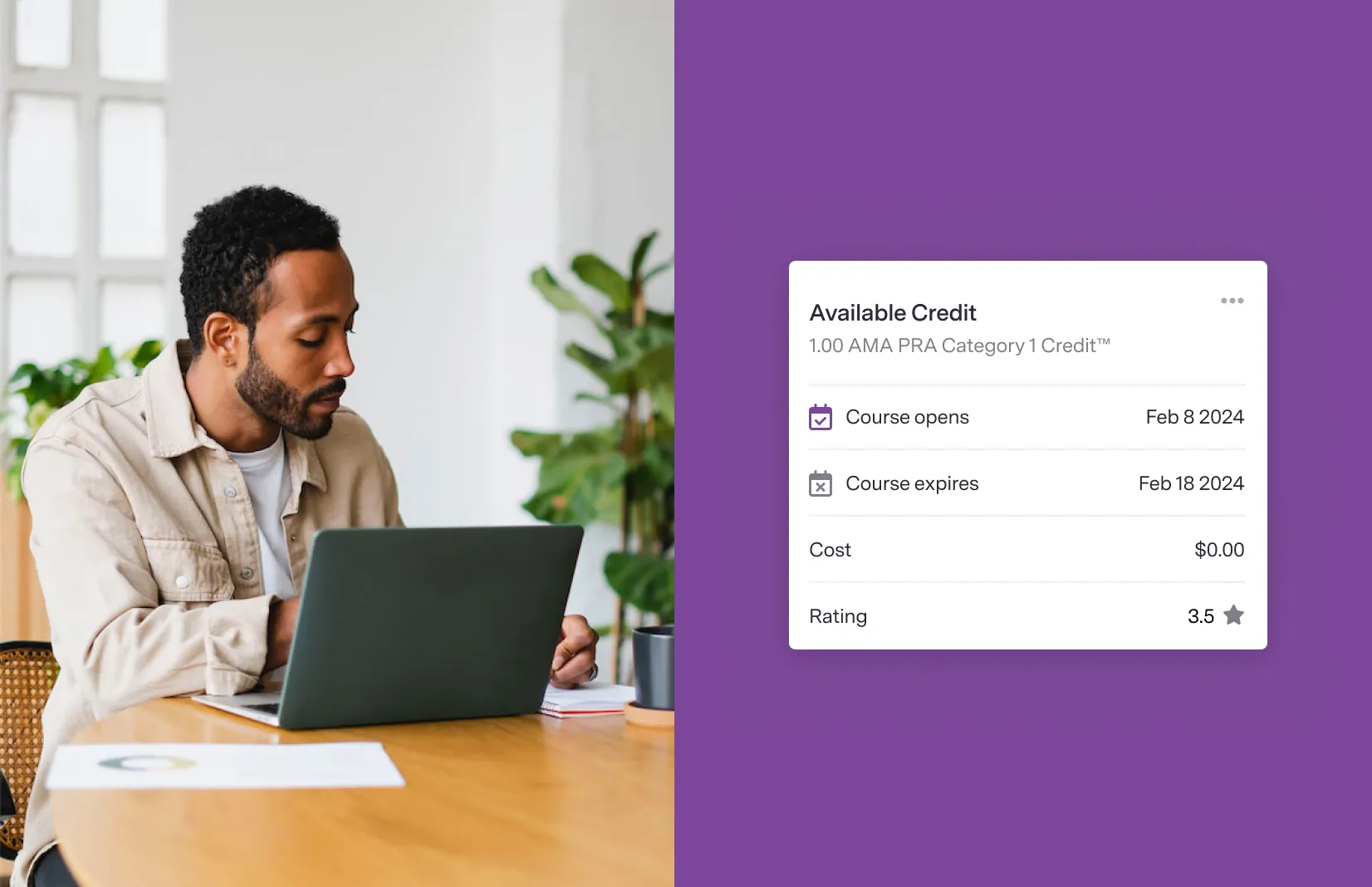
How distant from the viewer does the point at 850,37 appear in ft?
1.96

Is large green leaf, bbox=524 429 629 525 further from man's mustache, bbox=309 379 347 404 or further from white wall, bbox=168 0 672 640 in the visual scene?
man's mustache, bbox=309 379 347 404

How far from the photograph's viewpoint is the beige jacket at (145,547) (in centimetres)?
163

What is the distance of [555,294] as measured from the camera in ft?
14.2

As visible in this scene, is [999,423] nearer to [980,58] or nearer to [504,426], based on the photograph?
[980,58]

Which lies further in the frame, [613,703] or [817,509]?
[613,703]

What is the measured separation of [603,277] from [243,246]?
2.18m

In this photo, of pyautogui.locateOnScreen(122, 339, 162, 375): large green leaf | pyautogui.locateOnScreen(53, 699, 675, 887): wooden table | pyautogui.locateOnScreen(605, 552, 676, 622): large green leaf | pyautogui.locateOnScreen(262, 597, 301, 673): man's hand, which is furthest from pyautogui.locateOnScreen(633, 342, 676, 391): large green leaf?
pyautogui.locateOnScreen(53, 699, 675, 887): wooden table

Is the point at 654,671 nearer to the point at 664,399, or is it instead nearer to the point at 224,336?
the point at 224,336

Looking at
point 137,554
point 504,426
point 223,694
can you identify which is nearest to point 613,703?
point 223,694

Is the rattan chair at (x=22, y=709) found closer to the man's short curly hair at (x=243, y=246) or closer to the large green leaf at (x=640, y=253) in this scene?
the man's short curly hair at (x=243, y=246)

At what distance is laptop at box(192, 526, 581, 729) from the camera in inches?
54.6

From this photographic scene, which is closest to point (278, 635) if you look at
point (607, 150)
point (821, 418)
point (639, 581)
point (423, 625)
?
point (423, 625)

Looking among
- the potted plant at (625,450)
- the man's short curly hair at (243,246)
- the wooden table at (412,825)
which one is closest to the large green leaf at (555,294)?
the potted plant at (625,450)

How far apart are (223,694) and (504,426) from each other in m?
3.46
